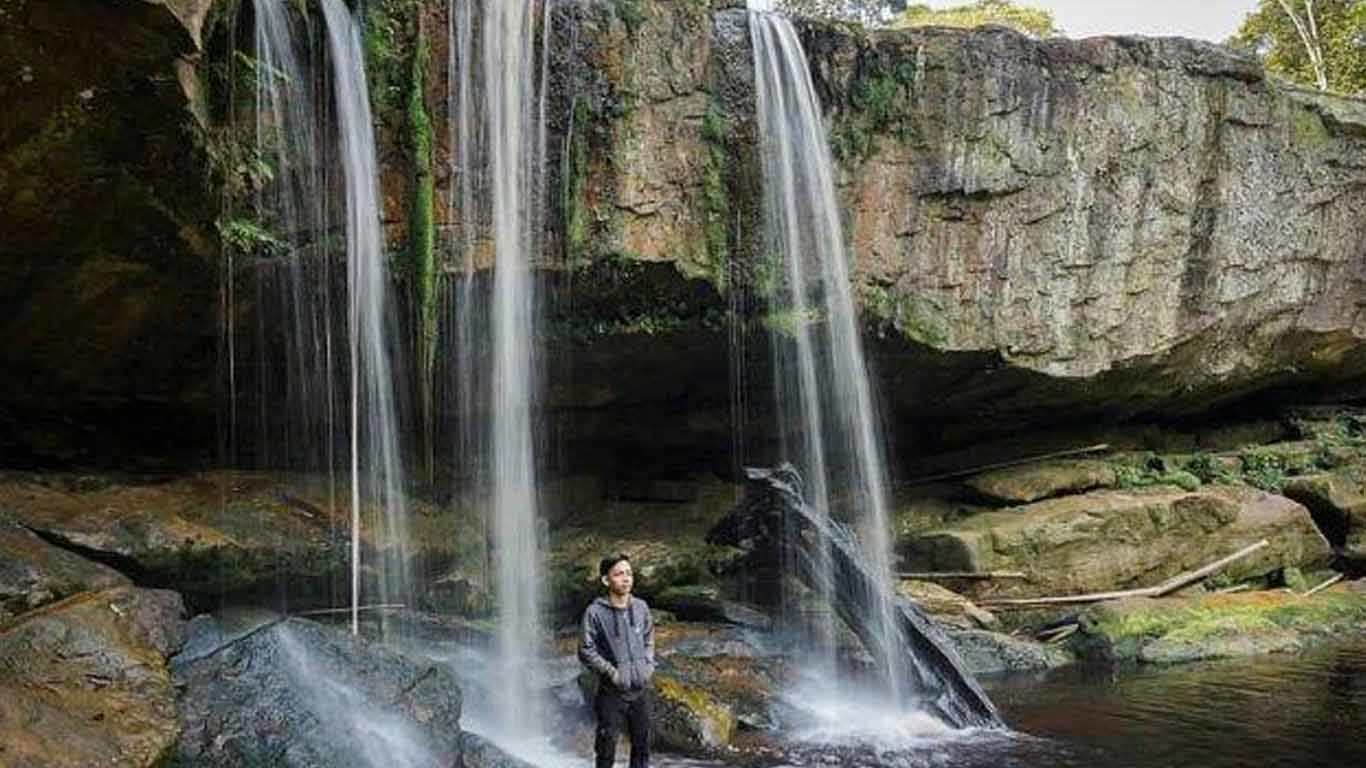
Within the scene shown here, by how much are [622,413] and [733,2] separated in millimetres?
5210

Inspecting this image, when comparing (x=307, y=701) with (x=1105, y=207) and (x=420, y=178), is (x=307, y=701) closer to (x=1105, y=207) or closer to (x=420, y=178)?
(x=420, y=178)

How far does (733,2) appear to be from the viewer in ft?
40.1

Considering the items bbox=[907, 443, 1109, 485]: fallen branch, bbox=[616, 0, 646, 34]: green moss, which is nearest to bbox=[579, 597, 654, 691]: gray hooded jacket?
bbox=[616, 0, 646, 34]: green moss

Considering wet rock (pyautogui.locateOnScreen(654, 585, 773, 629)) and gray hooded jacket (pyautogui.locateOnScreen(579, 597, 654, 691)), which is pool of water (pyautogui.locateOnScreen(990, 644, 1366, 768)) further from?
gray hooded jacket (pyautogui.locateOnScreen(579, 597, 654, 691))

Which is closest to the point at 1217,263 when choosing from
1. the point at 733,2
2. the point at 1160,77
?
the point at 1160,77

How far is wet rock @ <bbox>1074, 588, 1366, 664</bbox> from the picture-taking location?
13.3 metres

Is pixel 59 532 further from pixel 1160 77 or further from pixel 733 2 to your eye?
pixel 1160 77

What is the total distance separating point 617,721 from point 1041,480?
10930 mm

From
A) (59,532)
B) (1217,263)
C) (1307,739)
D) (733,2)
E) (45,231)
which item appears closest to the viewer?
(45,231)

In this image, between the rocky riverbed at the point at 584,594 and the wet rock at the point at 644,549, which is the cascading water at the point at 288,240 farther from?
the wet rock at the point at 644,549

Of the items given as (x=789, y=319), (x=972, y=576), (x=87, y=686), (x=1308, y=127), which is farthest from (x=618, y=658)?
(x=1308, y=127)

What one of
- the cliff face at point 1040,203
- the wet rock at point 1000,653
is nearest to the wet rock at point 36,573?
the cliff face at point 1040,203

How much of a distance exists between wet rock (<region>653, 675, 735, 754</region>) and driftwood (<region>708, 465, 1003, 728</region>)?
2.36 m

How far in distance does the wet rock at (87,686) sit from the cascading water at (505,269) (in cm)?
373
